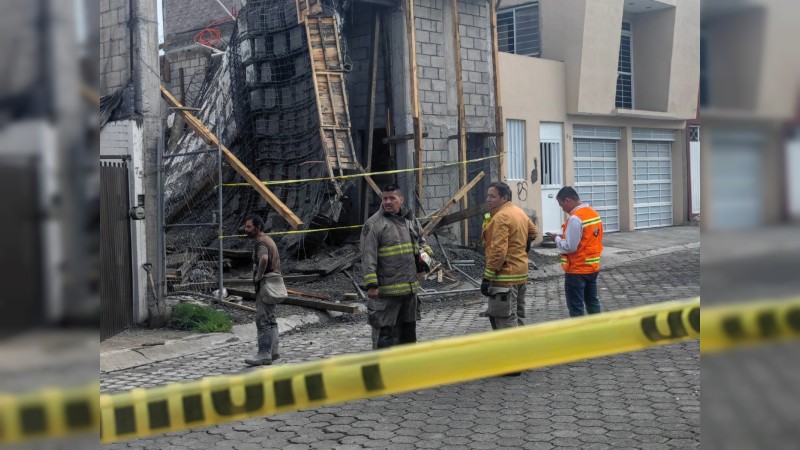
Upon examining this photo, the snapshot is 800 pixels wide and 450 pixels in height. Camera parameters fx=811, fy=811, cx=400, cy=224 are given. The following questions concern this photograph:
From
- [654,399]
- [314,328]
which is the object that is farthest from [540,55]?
[654,399]

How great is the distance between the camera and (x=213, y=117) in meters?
17.0

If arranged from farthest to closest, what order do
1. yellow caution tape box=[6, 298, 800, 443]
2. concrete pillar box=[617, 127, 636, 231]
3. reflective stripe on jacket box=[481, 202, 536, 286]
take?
concrete pillar box=[617, 127, 636, 231] < reflective stripe on jacket box=[481, 202, 536, 286] < yellow caution tape box=[6, 298, 800, 443]

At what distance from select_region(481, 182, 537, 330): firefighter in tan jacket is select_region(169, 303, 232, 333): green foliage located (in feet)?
12.5

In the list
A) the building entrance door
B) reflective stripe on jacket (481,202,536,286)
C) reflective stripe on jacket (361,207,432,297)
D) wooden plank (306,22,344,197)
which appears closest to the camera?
reflective stripe on jacket (361,207,432,297)

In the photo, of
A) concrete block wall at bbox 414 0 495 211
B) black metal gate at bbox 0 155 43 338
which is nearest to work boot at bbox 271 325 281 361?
black metal gate at bbox 0 155 43 338

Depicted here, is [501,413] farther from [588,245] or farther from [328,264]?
[328,264]

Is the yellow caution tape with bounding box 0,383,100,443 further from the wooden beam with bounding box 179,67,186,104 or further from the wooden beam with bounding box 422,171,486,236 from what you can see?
the wooden beam with bounding box 179,67,186,104

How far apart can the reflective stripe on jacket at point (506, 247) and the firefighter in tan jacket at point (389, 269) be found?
703 millimetres

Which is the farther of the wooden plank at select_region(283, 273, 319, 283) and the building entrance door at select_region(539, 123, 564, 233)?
the building entrance door at select_region(539, 123, 564, 233)

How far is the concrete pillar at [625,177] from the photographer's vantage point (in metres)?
22.8

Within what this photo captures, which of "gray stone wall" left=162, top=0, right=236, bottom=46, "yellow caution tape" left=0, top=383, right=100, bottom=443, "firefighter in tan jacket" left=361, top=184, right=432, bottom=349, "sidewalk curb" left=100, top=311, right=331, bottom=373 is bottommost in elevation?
"sidewalk curb" left=100, top=311, right=331, bottom=373

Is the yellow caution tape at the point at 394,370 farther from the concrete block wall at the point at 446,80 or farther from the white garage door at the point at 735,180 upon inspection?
the concrete block wall at the point at 446,80

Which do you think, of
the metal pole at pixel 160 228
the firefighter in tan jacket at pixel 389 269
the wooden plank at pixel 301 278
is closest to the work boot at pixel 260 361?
the firefighter in tan jacket at pixel 389 269

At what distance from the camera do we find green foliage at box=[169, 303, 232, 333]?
31.4ft
